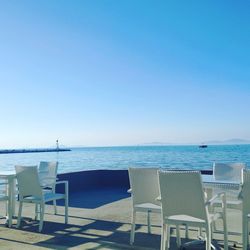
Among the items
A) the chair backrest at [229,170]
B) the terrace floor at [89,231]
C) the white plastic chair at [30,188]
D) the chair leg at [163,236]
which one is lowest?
the terrace floor at [89,231]

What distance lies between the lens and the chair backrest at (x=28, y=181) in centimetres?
397

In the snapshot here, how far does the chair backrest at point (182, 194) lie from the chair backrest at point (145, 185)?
46cm

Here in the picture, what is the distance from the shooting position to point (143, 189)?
10.9 feet

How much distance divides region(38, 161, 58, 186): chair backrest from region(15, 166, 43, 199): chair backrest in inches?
28.0

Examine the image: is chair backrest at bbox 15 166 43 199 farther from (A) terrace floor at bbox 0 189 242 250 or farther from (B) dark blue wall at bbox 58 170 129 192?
(B) dark blue wall at bbox 58 170 129 192

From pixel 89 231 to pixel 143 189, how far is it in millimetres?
1001

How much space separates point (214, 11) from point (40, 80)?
16.4 feet

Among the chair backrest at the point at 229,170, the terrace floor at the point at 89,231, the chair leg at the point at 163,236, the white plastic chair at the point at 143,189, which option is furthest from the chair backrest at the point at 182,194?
the chair backrest at the point at 229,170

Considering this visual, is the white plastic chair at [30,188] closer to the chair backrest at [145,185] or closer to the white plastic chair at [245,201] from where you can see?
the chair backrest at [145,185]

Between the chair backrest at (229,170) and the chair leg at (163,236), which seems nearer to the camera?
the chair leg at (163,236)

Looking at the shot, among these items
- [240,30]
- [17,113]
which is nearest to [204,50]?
[240,30]

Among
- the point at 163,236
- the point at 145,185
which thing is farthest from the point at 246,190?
the point at 145,185

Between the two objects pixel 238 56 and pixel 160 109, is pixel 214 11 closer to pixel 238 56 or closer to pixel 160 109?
pixel 238 56

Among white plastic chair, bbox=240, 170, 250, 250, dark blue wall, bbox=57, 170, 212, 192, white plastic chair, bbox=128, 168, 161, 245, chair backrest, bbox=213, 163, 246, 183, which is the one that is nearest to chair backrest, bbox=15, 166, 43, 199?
white plastic chair, bbox=128, 168, 161, 245
